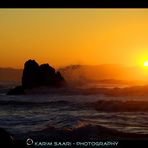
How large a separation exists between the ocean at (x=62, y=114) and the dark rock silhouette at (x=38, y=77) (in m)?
0.06

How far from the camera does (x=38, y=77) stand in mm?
3414

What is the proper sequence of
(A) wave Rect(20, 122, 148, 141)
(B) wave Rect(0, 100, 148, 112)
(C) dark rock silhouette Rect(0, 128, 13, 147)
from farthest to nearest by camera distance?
(B) wave Rect(0, 100, 148, 112), (A) wave Rect(20, 122, 148, 141), (C) dark rock silhouette Rect(0, 128, 13, 147)

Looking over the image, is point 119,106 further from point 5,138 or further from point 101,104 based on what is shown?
point 5,138

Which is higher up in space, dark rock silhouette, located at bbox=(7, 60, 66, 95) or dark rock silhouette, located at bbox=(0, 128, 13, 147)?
dark rock silhouette, located at bbox=(7, 60, 66, 95)

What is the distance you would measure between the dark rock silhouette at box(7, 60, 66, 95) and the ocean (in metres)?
0.06

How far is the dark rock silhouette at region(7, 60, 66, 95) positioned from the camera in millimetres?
3334

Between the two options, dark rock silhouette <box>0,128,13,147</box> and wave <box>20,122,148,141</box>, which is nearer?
dark rock silhouette <box>0,128,13,147</box>

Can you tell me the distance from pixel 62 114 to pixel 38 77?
312 mm

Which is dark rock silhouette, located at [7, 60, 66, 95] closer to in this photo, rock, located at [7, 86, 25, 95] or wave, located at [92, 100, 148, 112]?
rock, located at [7, 86, 25, 95]

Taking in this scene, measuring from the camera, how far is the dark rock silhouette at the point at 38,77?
3334 millimetres

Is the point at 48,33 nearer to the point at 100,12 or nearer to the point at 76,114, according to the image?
the point at 100,12

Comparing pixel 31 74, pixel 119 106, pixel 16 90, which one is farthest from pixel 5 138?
pixel 119 106
